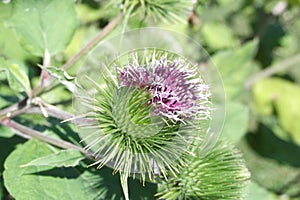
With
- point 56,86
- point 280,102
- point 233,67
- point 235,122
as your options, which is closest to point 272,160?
point 280,102

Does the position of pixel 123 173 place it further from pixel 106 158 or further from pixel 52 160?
pixel 52 160

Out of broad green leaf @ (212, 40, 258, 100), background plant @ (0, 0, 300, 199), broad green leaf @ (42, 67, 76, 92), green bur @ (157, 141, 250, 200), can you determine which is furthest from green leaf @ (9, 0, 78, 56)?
broad green leaf @ (212, 40, 258, 100)

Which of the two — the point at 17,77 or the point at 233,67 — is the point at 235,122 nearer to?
the point at 233,67

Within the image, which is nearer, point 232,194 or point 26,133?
point 232,194

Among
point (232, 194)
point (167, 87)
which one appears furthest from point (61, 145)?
point (232, 194)

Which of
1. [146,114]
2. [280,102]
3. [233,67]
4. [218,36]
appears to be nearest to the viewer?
[146,114]

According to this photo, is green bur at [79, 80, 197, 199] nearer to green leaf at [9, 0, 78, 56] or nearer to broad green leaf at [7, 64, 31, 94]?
broad green leaf at [7, 64, 31, 94]

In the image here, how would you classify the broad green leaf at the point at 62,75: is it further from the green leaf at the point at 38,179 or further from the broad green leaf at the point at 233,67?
the broad green leaf at the point at 233,67
